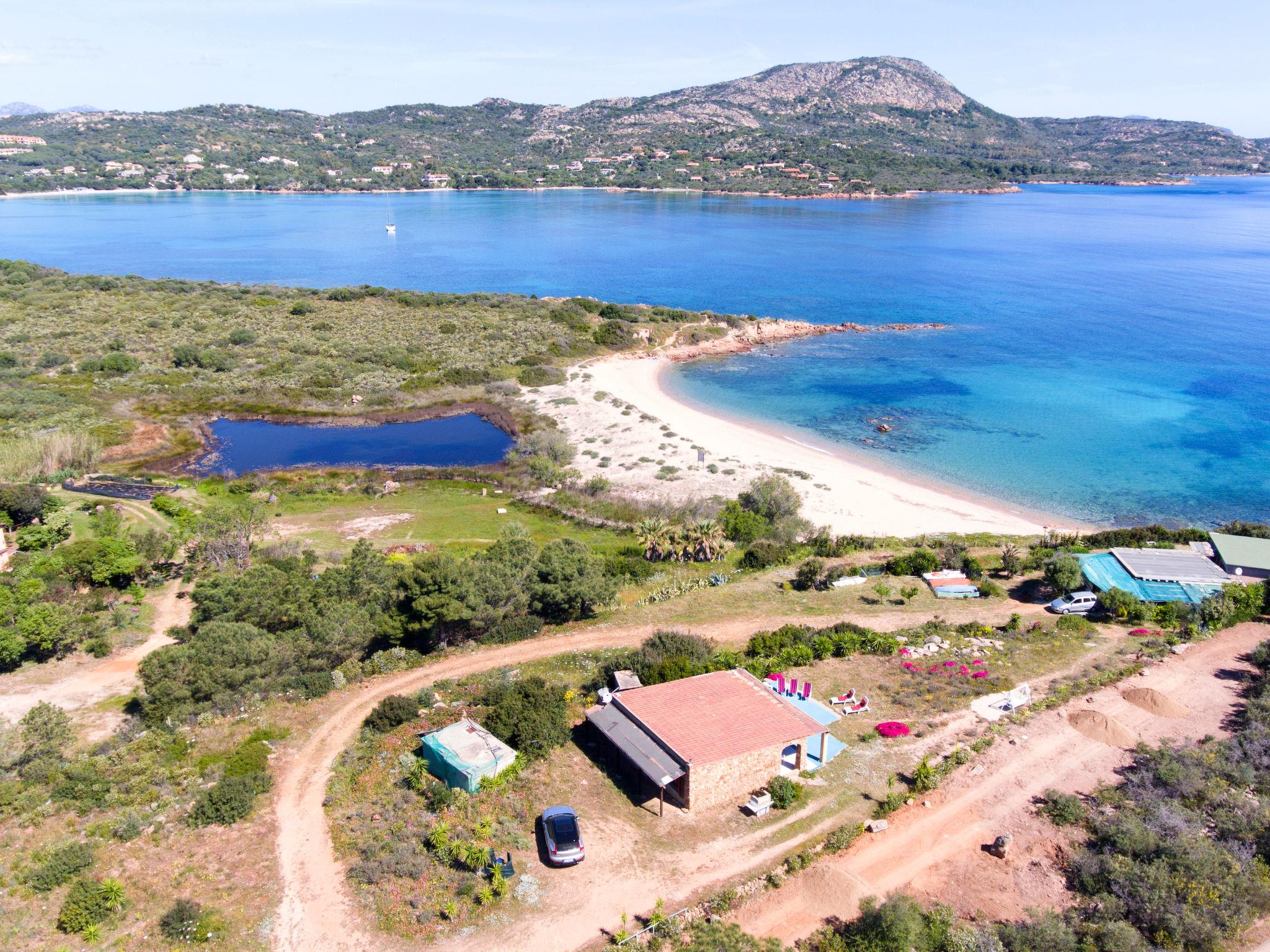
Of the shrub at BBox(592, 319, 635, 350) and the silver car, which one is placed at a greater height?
the shrub at BBox(592, 319, 635, 350)

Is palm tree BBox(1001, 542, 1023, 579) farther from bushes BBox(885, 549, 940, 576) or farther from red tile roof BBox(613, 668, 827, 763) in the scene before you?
red tile roof BBox(613, 668, 827, 763)

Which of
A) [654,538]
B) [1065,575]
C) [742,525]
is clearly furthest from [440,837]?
[1065,575]

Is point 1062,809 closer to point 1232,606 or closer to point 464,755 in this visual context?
point 464,755

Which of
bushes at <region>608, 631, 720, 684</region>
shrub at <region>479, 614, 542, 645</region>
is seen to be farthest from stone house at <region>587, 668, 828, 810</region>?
shrub at <region>479, 614, 542, 645</region>

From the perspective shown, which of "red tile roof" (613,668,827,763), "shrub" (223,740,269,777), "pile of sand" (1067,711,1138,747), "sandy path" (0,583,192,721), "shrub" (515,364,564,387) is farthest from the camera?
"shrub" (515,364,564,387)

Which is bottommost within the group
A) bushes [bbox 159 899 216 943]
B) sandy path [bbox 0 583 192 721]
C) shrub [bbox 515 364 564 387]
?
sandy path [bbox 0 583 192 721]

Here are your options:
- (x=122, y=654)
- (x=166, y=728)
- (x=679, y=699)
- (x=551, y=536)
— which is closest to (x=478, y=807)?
(x=679, y=699)

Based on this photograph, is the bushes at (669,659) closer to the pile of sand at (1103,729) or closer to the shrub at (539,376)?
the pile of sand at (1103,729)
